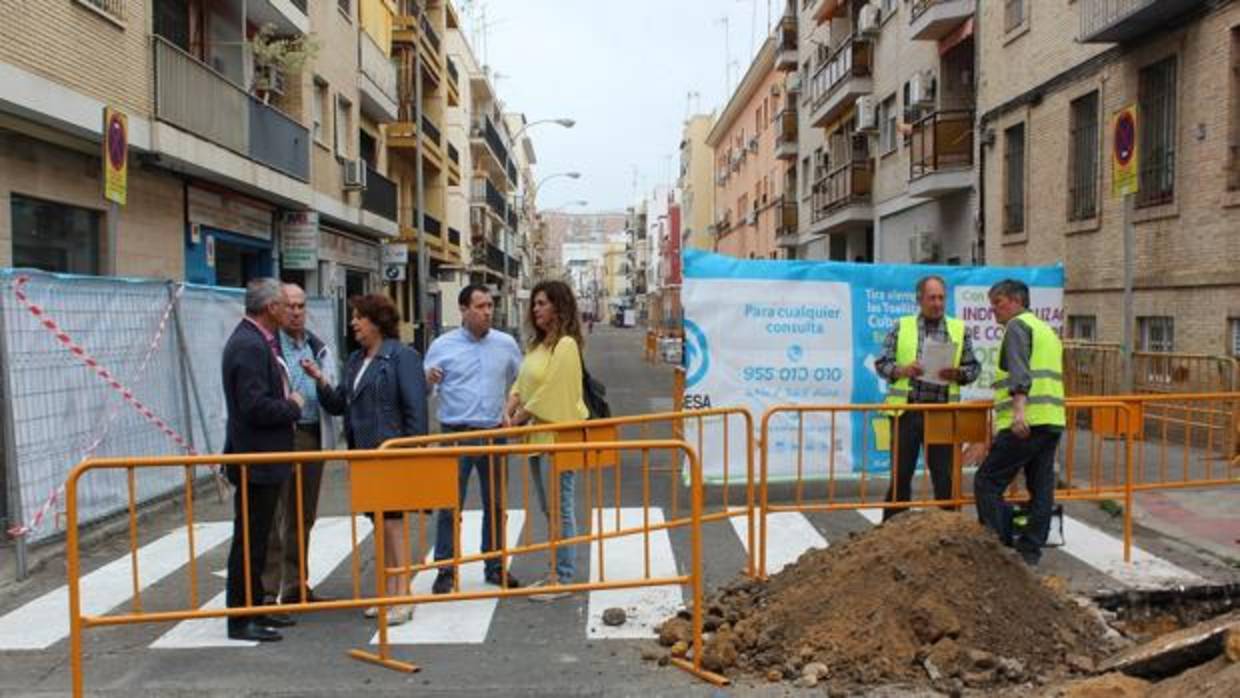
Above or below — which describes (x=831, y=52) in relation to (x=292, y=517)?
above

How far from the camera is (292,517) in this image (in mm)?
6012

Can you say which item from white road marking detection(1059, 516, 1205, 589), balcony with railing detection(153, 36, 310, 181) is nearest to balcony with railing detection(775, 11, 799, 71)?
balcony with railing detection(153, 36, 310, 181)

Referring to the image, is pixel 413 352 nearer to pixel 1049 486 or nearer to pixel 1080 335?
pixel 1049 486

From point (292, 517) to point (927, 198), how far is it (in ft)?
68.6

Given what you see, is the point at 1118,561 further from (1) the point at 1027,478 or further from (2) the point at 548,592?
(2) the point at 548,592

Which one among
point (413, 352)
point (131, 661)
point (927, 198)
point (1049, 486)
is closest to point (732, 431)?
point (1049, 486)

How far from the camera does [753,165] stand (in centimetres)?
5275

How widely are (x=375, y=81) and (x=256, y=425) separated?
968 inches

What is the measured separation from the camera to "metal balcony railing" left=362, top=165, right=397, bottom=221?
27.7 meters

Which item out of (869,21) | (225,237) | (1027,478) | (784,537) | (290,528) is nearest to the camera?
(290,528)

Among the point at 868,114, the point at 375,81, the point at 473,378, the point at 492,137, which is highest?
the point at 492,137

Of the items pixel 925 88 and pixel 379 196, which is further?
pixel 379 196

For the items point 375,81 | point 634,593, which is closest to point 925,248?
point 375,81

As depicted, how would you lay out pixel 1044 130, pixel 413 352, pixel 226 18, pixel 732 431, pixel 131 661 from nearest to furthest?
pixel 131 661
pixel 413 352
pixel 732 431
pixel 1044 130
pixel 226 18
